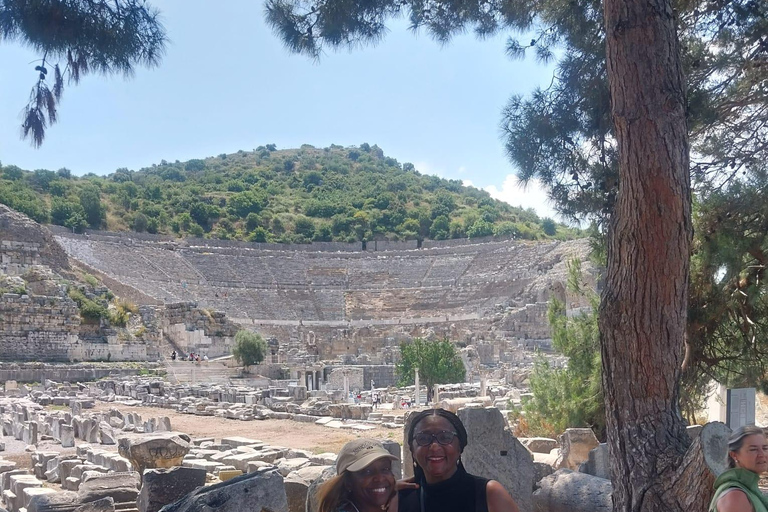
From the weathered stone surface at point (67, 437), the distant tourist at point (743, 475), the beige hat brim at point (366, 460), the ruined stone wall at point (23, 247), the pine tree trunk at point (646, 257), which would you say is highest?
the ruined stone wall at point (23, 247)

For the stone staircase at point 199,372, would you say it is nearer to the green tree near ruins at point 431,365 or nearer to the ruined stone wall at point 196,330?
the ruined stone wall at point 196,330

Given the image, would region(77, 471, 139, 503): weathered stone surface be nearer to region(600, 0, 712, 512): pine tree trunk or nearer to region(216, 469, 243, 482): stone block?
region(216, 469, 243, 482): stone block

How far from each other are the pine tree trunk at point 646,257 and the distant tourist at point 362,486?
2.01m

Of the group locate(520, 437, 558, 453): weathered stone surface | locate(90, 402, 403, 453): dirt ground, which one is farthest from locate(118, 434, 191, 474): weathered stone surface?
locate(520, 437, 558, 453): weathered stone surface

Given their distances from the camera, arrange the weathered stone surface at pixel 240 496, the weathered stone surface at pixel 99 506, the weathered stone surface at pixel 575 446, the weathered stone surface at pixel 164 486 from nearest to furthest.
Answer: the weathered stone surface at pixel 240 496 → the weathered stone surface at pixel 164 486 → the weathered stone surface at pixel 99 506 → the weathered stone surface at pixel 575 446

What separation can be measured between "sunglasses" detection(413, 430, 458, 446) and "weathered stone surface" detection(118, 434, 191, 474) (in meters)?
5.80

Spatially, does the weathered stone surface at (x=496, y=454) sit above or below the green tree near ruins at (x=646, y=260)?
below

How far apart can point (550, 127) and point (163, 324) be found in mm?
31895

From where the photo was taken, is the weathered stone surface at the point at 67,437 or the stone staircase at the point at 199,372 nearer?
the weathered stone surface at the point at 67,437

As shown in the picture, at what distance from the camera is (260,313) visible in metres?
47.1

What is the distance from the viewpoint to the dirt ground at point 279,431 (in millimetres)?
12961

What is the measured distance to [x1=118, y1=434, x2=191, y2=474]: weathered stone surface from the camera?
7648 millimetres

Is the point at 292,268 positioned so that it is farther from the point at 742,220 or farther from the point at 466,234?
the point at 742,220

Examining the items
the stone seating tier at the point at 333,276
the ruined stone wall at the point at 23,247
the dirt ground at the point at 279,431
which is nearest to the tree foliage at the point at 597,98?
the dirt ground at the point at 279,431
